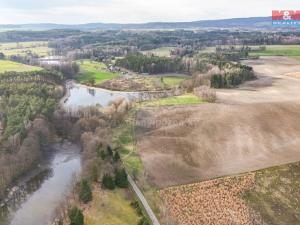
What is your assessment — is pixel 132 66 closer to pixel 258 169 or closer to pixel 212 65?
pixel 212 65

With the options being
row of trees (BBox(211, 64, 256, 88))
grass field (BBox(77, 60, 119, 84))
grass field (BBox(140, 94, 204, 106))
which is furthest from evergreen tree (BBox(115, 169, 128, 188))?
grass field (BBox(77, 60, 119, 84))

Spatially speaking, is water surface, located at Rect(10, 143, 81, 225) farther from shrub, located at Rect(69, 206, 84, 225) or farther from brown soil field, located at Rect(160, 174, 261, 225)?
brown soil field, located at Rect(160, 174, 261, 225)

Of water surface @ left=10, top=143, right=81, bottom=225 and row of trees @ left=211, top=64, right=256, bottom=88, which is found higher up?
row of trees @ left=211, top=64, right=256, bottom=88

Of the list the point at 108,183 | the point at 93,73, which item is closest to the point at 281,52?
the point at 93,73

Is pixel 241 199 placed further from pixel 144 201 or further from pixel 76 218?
pixel 76 218

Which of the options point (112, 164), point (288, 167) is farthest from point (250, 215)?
point (112, 164)

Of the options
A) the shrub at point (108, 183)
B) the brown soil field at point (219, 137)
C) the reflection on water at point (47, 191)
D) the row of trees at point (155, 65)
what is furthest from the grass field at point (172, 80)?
the shrub at point (108, 183)
